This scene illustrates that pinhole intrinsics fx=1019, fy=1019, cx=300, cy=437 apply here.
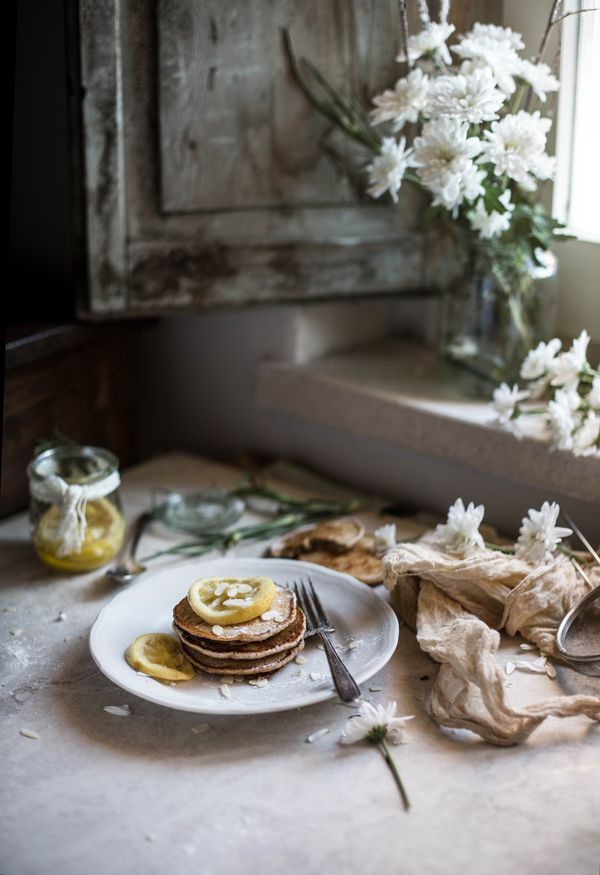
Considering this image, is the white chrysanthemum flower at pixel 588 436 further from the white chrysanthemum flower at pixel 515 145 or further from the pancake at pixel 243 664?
the pancake at pixel 243 664

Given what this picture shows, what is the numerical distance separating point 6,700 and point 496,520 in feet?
2.14

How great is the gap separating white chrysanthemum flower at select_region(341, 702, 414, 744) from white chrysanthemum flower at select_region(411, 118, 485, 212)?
21.7 inches

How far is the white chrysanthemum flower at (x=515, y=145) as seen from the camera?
3.64 feet

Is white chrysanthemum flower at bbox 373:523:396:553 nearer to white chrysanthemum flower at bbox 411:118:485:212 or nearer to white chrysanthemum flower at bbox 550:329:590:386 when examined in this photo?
white chrysanthemum flower at bbox 550:329:590:386

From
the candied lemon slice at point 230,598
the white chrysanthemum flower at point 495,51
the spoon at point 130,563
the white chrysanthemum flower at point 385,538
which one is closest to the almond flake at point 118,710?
the candied lemon slice at point 230,598

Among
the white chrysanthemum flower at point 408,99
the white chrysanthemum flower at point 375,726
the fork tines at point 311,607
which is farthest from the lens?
the white chrysanthemum flower at point 408,99

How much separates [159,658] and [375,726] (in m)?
0.23

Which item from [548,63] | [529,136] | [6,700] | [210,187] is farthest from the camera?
[210,187]

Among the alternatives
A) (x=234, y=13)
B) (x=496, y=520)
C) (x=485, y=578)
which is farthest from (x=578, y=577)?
(x=234, y=13)

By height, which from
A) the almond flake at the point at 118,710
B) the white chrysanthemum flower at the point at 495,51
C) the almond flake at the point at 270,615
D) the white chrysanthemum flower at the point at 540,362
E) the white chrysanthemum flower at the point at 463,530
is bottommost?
the almond flake at the point at 118,710

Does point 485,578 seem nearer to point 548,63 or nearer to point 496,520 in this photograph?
point 496,520

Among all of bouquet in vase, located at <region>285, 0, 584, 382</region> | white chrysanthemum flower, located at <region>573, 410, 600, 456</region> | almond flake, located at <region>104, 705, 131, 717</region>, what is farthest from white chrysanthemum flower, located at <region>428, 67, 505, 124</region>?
almond flake, located at <region>104, 705, 131, 717</region>

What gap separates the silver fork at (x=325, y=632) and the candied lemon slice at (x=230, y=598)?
6cm

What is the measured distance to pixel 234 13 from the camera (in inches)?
49.6
